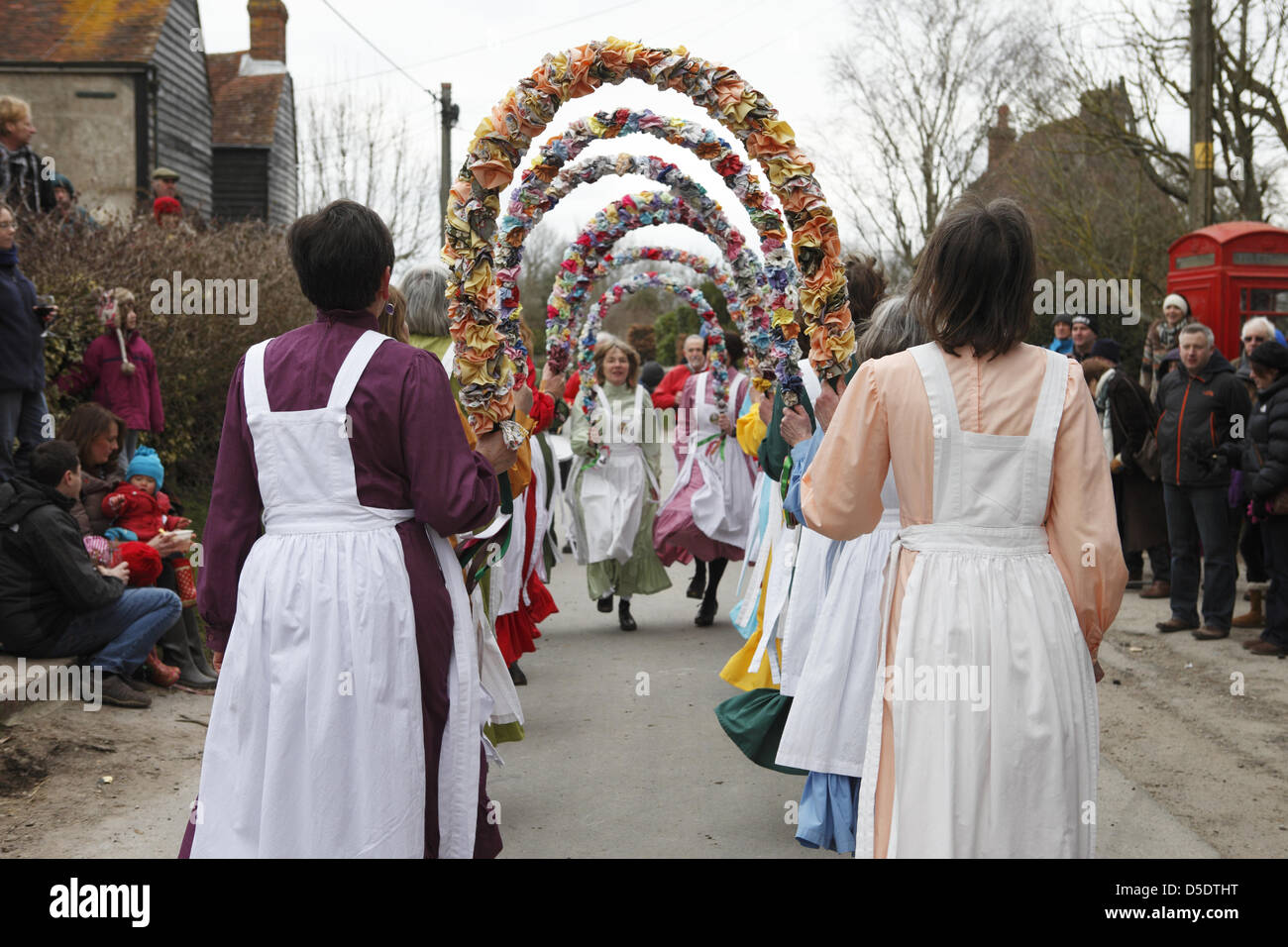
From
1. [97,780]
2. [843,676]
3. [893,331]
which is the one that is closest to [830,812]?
[843,676]

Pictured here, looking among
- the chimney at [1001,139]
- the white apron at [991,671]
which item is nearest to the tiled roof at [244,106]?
the chimney at [1001,139]

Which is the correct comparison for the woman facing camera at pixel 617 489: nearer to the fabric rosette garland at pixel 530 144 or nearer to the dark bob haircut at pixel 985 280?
the fabric rosette garland at pixel 530 144

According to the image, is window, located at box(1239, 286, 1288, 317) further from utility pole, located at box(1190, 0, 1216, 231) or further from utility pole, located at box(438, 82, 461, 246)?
utility pole, located at box(438, 82, 461, 246)

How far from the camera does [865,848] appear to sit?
3.17 metres

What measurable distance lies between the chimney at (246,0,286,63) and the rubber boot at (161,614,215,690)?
98.6ft

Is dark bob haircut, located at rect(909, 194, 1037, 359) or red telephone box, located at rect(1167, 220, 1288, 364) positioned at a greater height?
red telephone box, located at rect(1167, 220, 1288, 364)

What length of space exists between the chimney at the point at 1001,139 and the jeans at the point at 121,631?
76.4 feet

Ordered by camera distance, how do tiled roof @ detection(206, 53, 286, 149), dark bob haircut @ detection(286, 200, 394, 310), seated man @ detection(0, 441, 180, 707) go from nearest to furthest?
1. dark bob haircut @ detection(286, 200, 394, 310)
2. seated man @ detection(0, 441, 180, 707)
3. tiled roof @ detection(206, 53, 286, 149)

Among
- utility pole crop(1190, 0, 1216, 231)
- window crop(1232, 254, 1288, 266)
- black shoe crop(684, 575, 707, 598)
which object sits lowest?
black shoe crop(684, 575, 707, 598)

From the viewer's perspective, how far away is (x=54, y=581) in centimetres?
620

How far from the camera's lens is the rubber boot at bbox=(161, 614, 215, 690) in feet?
23.7

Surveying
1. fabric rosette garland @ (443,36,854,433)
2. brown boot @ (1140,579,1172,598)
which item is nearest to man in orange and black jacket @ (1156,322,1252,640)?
brown boot @ (1140,579,1172,598)

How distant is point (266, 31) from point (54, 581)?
102 ft

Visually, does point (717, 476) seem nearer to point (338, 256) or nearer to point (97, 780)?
point (97, 780)
